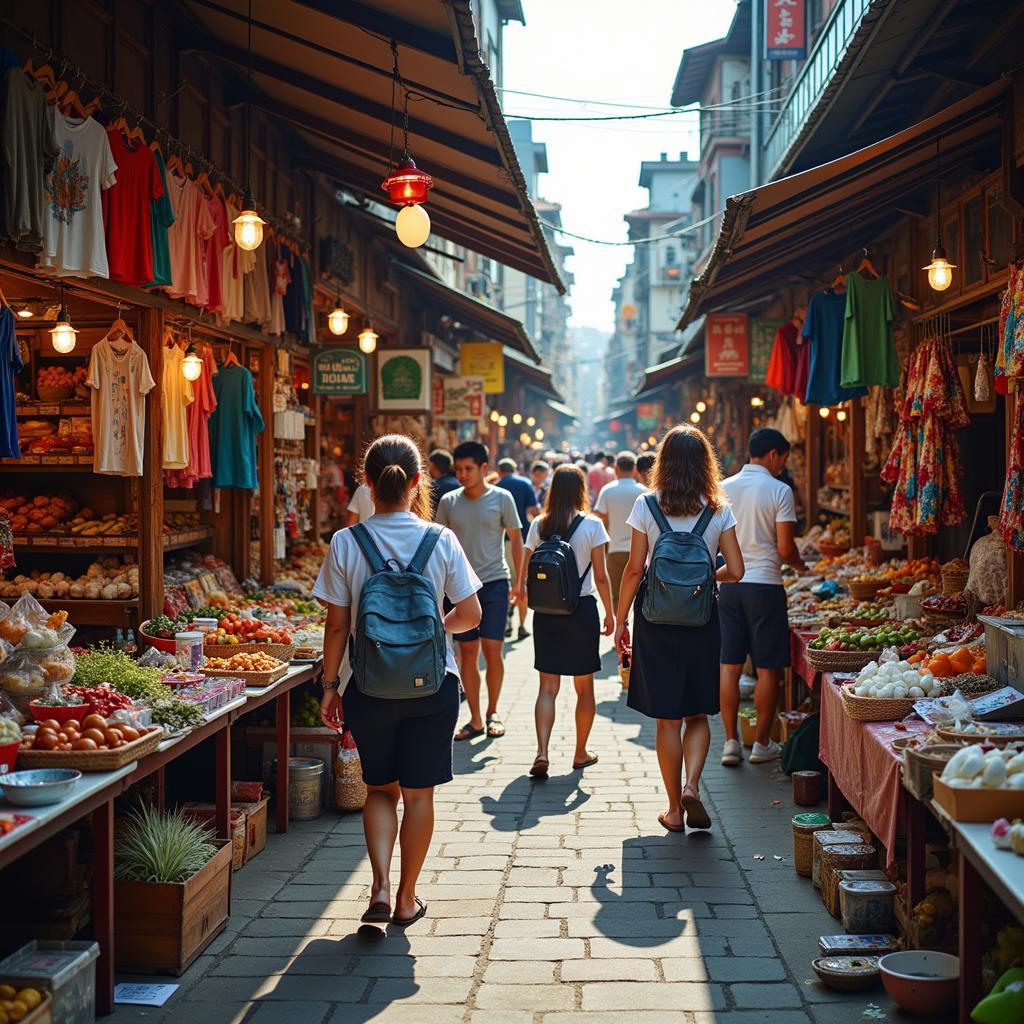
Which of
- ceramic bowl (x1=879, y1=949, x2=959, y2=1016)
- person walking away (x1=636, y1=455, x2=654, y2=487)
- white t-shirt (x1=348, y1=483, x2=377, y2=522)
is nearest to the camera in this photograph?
ceramic bowl (x1=879, y1=949, x2=959, y2=1016)

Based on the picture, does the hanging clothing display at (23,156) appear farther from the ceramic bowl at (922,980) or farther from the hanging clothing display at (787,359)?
the hanging clothing display at (787,359)

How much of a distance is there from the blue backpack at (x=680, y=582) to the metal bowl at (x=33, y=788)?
3095 millimetres

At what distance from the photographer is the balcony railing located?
9680 millimetres

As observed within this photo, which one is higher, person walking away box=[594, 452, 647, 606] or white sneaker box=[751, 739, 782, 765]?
person walking away box=[594, 452, 647, 606]

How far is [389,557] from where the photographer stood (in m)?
5.01

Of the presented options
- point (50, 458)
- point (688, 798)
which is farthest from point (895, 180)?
point (50, 458)

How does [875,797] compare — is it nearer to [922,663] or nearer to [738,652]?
[922,663]

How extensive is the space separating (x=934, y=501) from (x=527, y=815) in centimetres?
389

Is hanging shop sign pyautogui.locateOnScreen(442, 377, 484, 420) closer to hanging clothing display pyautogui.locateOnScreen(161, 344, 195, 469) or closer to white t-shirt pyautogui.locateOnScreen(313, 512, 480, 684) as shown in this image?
hanging clothing display pyautogui.locateOnScreen(161, 344, 195, 469)

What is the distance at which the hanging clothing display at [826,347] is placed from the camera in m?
10.5

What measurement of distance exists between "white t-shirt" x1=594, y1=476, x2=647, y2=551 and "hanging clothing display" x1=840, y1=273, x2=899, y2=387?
2.52 metres

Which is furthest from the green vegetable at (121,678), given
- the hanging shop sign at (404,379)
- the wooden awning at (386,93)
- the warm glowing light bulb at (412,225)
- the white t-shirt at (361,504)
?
the hanging shop sign at (404,379)

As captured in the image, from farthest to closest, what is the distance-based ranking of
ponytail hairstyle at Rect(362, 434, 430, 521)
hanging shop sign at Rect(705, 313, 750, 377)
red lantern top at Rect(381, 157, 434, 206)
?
hanging shop sign at Rect(705, 313, 750, 377)
red lantern top at Rect(381, 157, 434, 206)
ponytail hairstyle at Rect(362, 434, 430, 521)

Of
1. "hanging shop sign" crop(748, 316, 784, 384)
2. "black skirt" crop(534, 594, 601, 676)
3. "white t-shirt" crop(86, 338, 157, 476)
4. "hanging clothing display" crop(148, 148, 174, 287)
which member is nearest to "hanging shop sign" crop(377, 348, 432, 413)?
"hanging shop sign" crop(748, 316, 784, 384)
